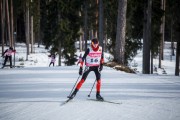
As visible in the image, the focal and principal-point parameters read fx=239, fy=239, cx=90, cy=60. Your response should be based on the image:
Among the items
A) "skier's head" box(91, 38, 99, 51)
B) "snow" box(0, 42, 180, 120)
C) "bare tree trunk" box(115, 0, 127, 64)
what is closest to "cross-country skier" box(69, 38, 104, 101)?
"skier's head" box(91, 38, 99, 51)

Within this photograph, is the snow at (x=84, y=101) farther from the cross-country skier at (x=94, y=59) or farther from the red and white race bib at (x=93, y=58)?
the red and white race bib at (x=93, y=58)

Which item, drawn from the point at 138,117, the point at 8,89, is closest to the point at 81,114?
the point at 138,117

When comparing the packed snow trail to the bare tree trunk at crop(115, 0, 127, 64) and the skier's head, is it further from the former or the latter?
the bare tree trunk at crop(115, 0, 127, 64)

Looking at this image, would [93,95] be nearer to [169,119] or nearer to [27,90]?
[27,90]

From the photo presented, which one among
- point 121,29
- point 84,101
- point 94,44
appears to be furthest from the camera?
point 121,29

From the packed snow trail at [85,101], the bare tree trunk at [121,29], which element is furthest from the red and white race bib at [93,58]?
the bare tree trunk at [121,29]

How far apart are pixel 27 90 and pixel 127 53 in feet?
48.1

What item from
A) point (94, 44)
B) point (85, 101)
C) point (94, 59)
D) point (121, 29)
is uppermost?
point (121, 29)

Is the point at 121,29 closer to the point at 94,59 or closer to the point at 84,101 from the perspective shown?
the point at 94,59

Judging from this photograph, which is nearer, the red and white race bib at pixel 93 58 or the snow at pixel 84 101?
the snow at pixel 84 101

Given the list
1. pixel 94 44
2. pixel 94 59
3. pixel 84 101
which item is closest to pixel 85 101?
pixel 84 101

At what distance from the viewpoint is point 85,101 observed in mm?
8062

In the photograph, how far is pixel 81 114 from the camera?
6.59 meters

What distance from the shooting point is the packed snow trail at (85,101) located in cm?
648
